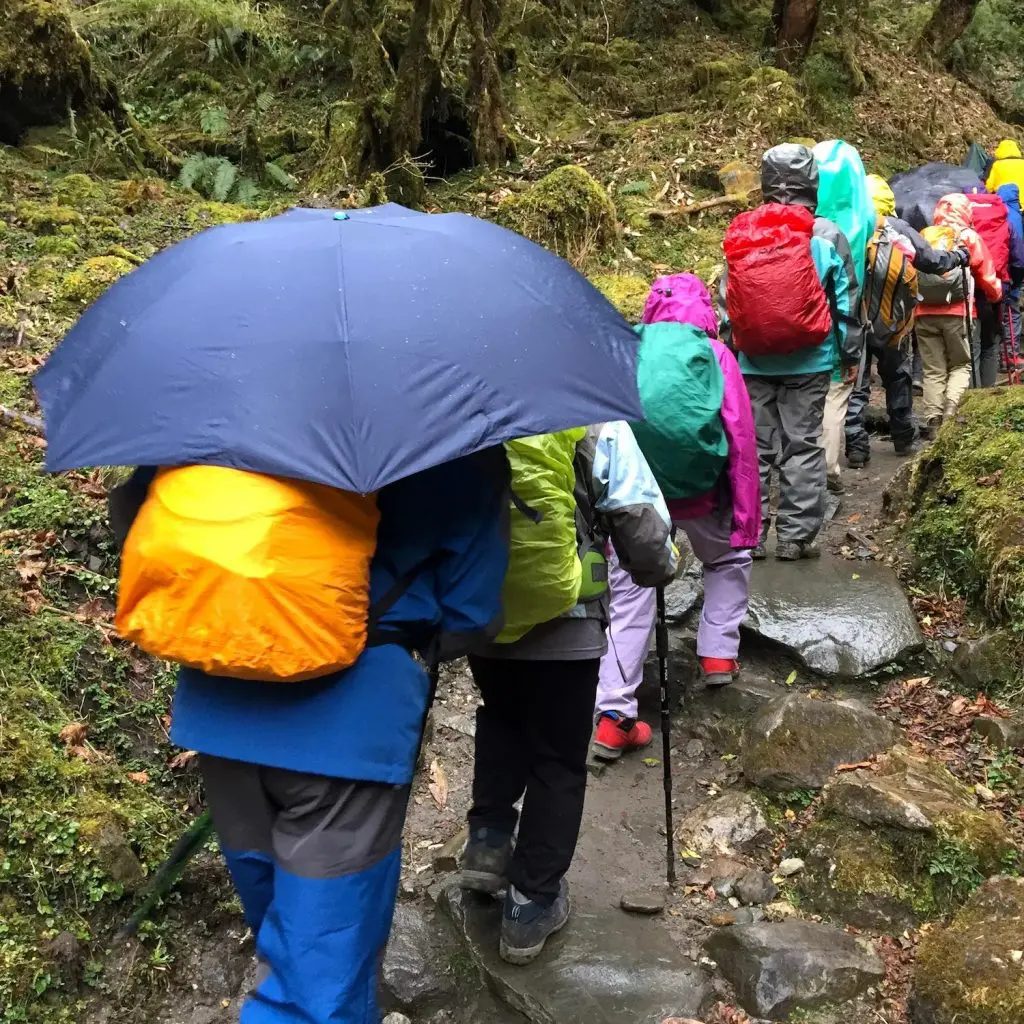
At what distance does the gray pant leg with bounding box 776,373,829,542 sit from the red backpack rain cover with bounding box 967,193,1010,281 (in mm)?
4423

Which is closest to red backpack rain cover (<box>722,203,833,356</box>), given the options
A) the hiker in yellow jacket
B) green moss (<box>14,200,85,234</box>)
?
green moss (<box>14,200,85,234</box>)

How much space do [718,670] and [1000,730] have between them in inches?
53.4

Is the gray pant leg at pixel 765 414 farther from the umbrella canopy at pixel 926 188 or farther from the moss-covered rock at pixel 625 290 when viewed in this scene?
the umbrella canopy at pixel 926 188

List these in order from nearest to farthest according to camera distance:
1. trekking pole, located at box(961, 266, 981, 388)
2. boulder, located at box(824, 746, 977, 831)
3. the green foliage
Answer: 1. boulder, located at box(824, 746, 977, 831)
2. trekking pole, located at box(961, 266, 981, 388)
3. the green foliage

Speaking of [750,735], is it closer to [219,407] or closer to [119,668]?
[119,668]

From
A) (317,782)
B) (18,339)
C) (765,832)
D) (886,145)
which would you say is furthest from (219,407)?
(886,145)

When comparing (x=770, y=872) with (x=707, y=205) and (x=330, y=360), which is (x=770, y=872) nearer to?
(x=330, y=360)

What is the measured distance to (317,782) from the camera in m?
2.19

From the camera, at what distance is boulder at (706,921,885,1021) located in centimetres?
315

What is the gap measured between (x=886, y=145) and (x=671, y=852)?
552 inches

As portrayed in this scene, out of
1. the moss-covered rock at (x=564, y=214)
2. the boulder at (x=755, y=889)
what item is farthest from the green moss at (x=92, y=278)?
the boulder at (x=755, y=889)

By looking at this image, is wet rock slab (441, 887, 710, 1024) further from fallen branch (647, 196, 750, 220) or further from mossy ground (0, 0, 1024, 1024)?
fallen branch (647, 196, 750, 220)

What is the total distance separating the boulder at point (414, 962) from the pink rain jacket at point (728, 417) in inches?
90.4

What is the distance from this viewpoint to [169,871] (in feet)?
10.3
